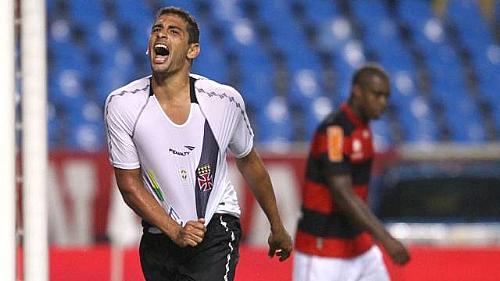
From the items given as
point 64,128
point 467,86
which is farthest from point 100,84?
point 467,86

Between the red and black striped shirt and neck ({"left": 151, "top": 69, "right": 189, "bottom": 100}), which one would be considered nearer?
neck ({"left": 151, "top": 69, "right": 189, "bottom": 100})

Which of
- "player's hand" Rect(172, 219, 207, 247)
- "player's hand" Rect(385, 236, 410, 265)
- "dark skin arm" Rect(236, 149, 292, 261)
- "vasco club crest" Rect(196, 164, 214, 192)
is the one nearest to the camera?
"player's hand" Rect(172, 219, 207, 247)

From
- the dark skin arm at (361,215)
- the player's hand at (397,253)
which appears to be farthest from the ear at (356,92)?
the player's hand at (397,253)

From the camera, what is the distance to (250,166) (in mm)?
5348

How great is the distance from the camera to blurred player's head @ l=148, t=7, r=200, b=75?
4.83 m

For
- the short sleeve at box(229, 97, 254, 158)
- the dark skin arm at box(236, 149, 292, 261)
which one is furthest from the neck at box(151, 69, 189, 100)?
the dark skin arm at box(236, 149, 292, 261)

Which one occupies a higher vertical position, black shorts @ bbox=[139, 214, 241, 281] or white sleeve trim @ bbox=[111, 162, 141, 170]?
white sleeve trim @ bbox=[111, 162, 141, 170]

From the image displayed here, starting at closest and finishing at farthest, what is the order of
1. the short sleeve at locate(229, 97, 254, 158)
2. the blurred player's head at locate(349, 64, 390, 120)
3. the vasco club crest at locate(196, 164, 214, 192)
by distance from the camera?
the vasco club crest at locate(196, 164, 214, 192), the short sleeve at locate(229, 97, 254, 158), the blurred player's head at locate(349, 64, 390, 120)

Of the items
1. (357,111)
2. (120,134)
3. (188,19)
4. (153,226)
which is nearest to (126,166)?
(120,134)

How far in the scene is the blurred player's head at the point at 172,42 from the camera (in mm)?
4832

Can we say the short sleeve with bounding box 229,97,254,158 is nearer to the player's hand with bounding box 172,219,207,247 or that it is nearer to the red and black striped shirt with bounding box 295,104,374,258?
the player's hand with bounding box 172,219,207,247

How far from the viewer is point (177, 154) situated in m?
4.96

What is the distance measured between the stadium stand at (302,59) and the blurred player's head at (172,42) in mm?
8536

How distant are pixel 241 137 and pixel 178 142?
1.20 feet
